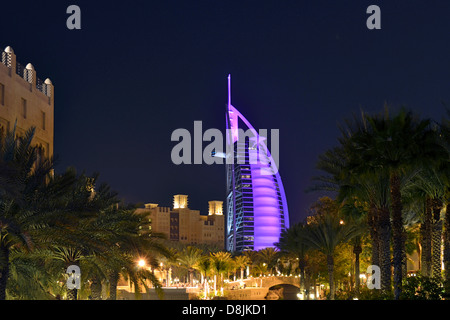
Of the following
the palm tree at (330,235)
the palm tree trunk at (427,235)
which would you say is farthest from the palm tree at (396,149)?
the palm tree at (330,235)

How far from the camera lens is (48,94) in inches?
1521

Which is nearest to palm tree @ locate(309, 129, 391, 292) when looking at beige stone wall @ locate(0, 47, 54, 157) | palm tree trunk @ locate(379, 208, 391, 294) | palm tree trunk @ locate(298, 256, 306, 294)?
palm tree trunk @ locate(379, 208, 391, 294)

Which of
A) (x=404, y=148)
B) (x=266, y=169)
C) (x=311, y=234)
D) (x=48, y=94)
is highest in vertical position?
(x=266, y=169)

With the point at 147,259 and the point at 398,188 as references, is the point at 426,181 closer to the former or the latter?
the point at 398,188

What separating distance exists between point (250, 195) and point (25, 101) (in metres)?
134

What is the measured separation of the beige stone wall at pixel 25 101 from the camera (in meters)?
31.1

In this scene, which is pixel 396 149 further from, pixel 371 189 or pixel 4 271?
pixel 4 271

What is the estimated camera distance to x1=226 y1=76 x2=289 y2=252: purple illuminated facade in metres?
165

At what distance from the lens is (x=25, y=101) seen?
112ft

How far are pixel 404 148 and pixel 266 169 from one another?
476 feet

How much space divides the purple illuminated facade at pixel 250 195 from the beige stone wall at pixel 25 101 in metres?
129

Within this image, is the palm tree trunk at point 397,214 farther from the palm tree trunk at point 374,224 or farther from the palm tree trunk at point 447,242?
the palm tree trunk at point 374,224

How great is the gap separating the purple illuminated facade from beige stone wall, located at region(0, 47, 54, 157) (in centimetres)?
12934
